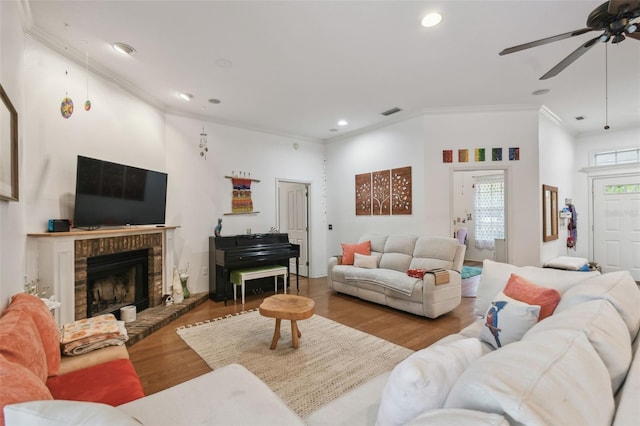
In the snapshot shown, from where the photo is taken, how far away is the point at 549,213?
5.02m

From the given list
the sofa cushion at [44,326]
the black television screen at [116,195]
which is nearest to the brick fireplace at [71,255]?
the black television screen at [116,195]

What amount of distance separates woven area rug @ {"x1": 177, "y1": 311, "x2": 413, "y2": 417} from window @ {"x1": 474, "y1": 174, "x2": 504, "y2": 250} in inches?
248

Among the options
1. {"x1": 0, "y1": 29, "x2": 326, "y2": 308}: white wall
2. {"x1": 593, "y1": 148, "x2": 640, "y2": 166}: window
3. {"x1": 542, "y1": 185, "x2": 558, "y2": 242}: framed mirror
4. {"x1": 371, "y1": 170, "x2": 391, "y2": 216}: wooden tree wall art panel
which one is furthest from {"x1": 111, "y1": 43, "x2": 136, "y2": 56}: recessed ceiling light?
{"x1": 593, "y1": 148, "x2": 640, "y2": 166}: window

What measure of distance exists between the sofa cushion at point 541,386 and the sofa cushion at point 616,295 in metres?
0.64

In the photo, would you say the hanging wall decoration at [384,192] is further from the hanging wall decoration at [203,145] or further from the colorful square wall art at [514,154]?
the hanging wall decoration at [203,145]

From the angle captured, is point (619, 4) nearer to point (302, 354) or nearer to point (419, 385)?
point (419, 385)

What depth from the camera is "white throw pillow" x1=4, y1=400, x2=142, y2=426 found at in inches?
30.6

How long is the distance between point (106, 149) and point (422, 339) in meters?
4.20

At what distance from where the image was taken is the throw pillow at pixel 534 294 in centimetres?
178

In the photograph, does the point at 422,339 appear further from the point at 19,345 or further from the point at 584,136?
the point at 584,136

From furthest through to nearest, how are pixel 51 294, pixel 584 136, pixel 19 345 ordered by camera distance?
pixel 584 136, pixel 51 294, pixel 19 345

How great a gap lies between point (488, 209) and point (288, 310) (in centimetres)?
728

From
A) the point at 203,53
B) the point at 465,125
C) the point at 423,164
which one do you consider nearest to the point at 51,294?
the point at 203,53

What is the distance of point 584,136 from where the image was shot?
20.3 feet
